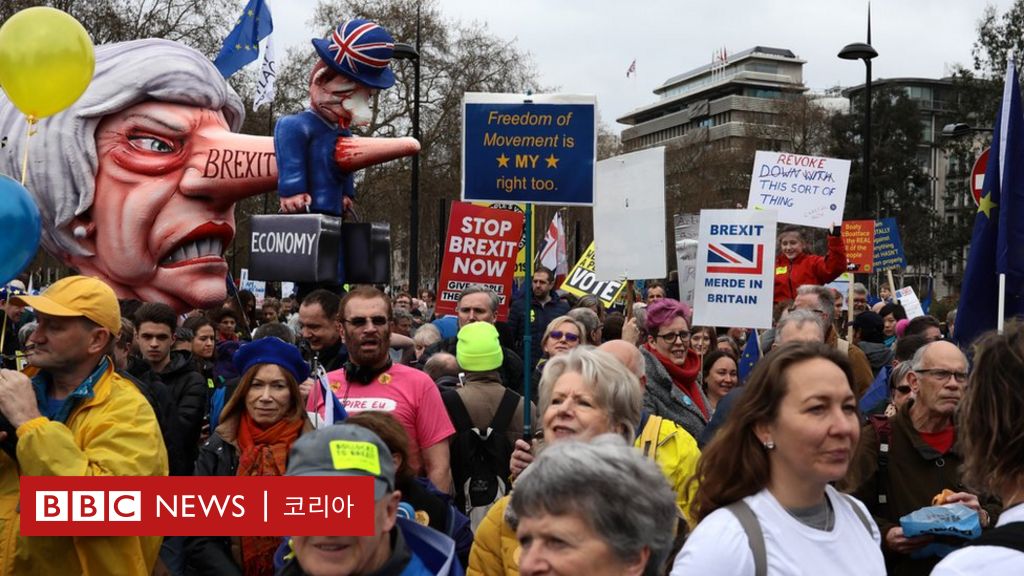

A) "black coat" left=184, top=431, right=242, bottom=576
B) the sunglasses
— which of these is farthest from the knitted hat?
"black coat" left=184, top=431, right=242, bottom=576

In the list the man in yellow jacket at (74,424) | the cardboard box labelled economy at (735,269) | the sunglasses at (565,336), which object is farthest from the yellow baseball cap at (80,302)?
the cardboard box labelled economy at (735,269)

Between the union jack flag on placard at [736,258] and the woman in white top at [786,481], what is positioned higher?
the union jack flag on placard at [736,258]

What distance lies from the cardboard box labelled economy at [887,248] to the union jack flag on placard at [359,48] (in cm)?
947

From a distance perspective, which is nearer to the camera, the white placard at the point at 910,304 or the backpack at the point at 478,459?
the backpack at the point at 478,459

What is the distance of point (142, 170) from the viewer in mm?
12680

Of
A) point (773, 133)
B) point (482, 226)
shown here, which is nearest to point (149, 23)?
point (482, 226)

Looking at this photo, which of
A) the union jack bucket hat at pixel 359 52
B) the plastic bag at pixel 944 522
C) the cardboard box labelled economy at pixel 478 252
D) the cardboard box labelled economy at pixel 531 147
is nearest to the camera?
the plastic bag at pixel 944 522

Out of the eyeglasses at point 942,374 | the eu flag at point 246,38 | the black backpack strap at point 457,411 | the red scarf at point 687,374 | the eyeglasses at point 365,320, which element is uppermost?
the eu flag at point 246,38

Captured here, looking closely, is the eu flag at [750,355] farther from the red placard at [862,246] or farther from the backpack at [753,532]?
the red placard at [862,246]

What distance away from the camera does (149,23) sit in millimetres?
31906

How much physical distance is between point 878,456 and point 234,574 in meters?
2.49

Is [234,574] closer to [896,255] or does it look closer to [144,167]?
[144,167]

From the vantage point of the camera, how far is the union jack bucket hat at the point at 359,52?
10469 millimetres

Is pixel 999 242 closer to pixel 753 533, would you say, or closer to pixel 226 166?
pixel 753 533
